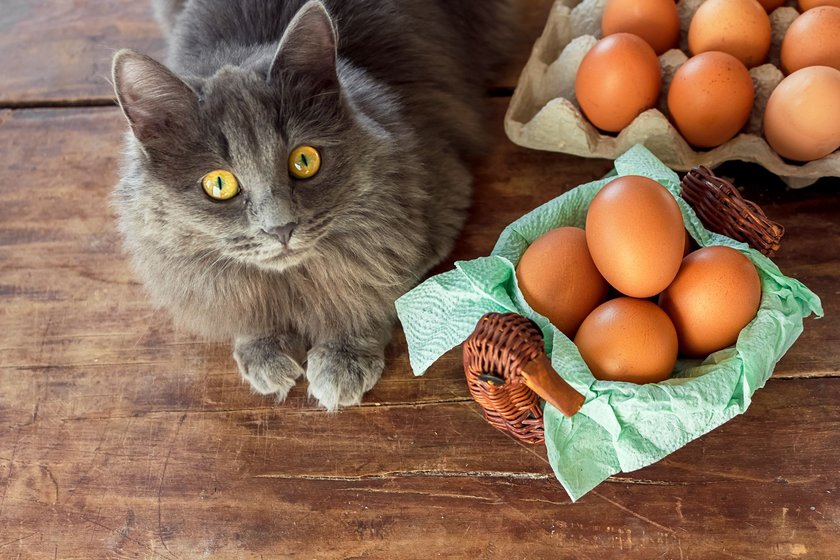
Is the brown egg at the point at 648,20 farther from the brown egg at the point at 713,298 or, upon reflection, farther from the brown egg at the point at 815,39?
the brown egg at the point at 713,298

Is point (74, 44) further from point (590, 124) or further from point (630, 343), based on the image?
point (630, 343)

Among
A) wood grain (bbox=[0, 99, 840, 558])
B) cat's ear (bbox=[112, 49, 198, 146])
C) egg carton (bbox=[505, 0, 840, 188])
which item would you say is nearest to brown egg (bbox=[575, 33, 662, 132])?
egg carton (bbox=[505, 0, 840, 188])

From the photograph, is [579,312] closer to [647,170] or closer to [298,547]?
[647,170]

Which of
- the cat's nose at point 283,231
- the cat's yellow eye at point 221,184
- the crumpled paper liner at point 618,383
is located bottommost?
the crumpled paper liner at point 618,383

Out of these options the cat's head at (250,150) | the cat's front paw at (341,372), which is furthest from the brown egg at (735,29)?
the cat's front paw at (341,372)

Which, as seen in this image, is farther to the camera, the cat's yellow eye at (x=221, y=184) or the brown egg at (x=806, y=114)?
the brown egg at (x=806, y=114)

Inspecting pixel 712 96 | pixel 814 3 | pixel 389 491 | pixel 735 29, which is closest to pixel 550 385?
pixel 389 491

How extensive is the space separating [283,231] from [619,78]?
0.62m

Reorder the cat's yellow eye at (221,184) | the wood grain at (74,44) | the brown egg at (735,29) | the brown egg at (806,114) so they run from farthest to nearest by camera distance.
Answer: the wood grain at (74,44) → the brown egg at (735,29) → the brown egg at (806,114) → the cat's yellow eye at (221,184)

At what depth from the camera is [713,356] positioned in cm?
99

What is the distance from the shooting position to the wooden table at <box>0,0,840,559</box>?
3.44 ft

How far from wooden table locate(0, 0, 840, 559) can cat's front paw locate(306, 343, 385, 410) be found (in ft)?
0.10

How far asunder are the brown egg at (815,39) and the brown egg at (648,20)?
193 millimetres

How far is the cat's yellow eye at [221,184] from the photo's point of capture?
3.21 ft
